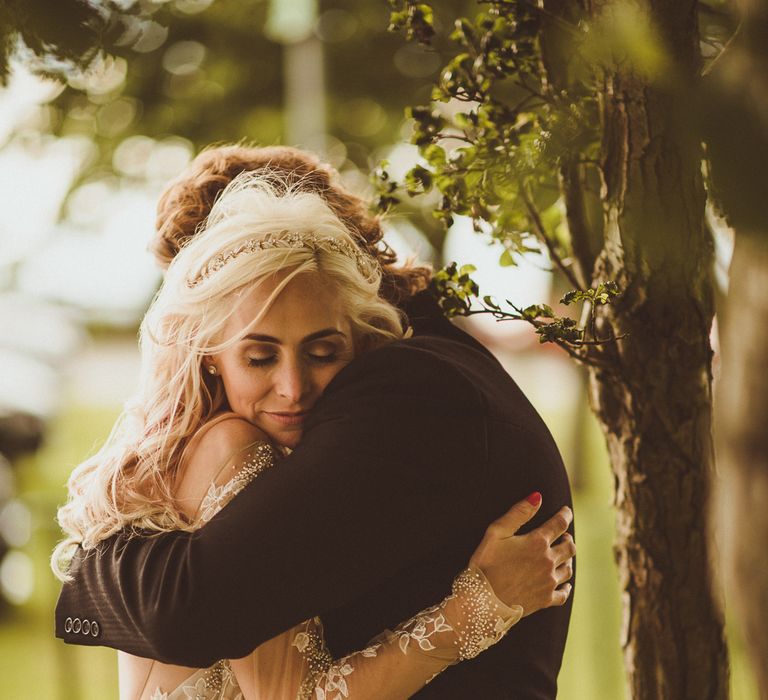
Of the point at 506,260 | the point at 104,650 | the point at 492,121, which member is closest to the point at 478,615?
the point at 506,260

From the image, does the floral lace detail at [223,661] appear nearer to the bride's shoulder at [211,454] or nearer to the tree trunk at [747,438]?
the bride's shoulder at [211,454]

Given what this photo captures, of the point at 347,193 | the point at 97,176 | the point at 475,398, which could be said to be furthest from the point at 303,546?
the point at 97,176

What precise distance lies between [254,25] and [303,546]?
824 centimetres

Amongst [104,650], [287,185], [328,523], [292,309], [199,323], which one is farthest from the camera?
[104,650]

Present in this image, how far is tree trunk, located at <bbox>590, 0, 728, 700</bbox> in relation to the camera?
6.95 feet

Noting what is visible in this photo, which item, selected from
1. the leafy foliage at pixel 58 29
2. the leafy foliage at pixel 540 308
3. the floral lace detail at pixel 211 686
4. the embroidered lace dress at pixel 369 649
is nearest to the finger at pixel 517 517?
the embroidered lace dress at pixel 369 649

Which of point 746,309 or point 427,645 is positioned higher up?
point 746,309

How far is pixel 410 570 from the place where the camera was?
2.11 meters

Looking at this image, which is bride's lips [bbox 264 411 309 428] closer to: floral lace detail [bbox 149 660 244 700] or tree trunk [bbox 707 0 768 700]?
floral lace detail [bbox 149 660 244 700]

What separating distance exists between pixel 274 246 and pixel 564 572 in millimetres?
959

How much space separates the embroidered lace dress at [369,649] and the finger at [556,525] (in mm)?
166

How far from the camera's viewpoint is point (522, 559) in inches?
82.5

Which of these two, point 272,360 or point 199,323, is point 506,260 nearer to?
point 272,360

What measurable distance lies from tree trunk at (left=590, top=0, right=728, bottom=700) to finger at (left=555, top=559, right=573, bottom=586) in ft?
0.82
